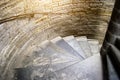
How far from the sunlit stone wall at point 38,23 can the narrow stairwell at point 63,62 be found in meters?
0.15

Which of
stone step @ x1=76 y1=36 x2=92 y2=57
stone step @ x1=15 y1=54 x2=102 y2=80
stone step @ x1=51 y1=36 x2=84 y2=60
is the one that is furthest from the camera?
stone step @ x1=76 y1=36 x2=92 y2=57

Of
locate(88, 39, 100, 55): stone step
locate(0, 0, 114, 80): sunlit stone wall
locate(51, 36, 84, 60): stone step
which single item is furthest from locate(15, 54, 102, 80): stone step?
locate(88, 39, 100, 55): stone step

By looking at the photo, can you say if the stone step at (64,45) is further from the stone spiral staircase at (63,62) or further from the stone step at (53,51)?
the stone step at (53,51)

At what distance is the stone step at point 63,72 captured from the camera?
280 centimetres

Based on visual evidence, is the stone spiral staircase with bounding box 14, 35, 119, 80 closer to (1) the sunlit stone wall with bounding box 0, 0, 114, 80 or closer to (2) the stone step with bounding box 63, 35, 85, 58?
(2) the stone step with bounding box 63, 35, 85, 58

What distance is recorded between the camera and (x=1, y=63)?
2.54 metres

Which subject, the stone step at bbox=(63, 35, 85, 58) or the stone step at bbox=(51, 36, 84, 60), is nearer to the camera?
the stone step at bbox=(51, 36, 84, 60)

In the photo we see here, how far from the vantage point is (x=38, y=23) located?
322 cm

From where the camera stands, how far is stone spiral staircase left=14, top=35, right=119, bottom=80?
2.83 metres

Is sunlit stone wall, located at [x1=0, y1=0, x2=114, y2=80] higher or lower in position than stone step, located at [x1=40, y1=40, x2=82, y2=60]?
higher

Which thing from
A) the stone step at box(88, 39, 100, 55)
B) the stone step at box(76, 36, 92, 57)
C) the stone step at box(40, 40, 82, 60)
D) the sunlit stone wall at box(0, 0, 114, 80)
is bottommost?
the stone step at box(88, 39, 100, 55)

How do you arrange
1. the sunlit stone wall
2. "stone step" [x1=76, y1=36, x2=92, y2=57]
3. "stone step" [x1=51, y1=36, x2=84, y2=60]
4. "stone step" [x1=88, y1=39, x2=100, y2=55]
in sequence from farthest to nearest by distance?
"stone step" [x1=88, y1=39, x2=100, y2=55] < "stone step" [x1=76, y1=36, x2=92, y2=57] < "stone step" [x1=51, y1=36, x2=84, y2=60] < the sunlit stone wall

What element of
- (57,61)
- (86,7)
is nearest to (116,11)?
(86,7)

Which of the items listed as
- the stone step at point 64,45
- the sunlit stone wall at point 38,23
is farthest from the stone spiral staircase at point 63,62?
the sunlit stone wall at point 38,23
